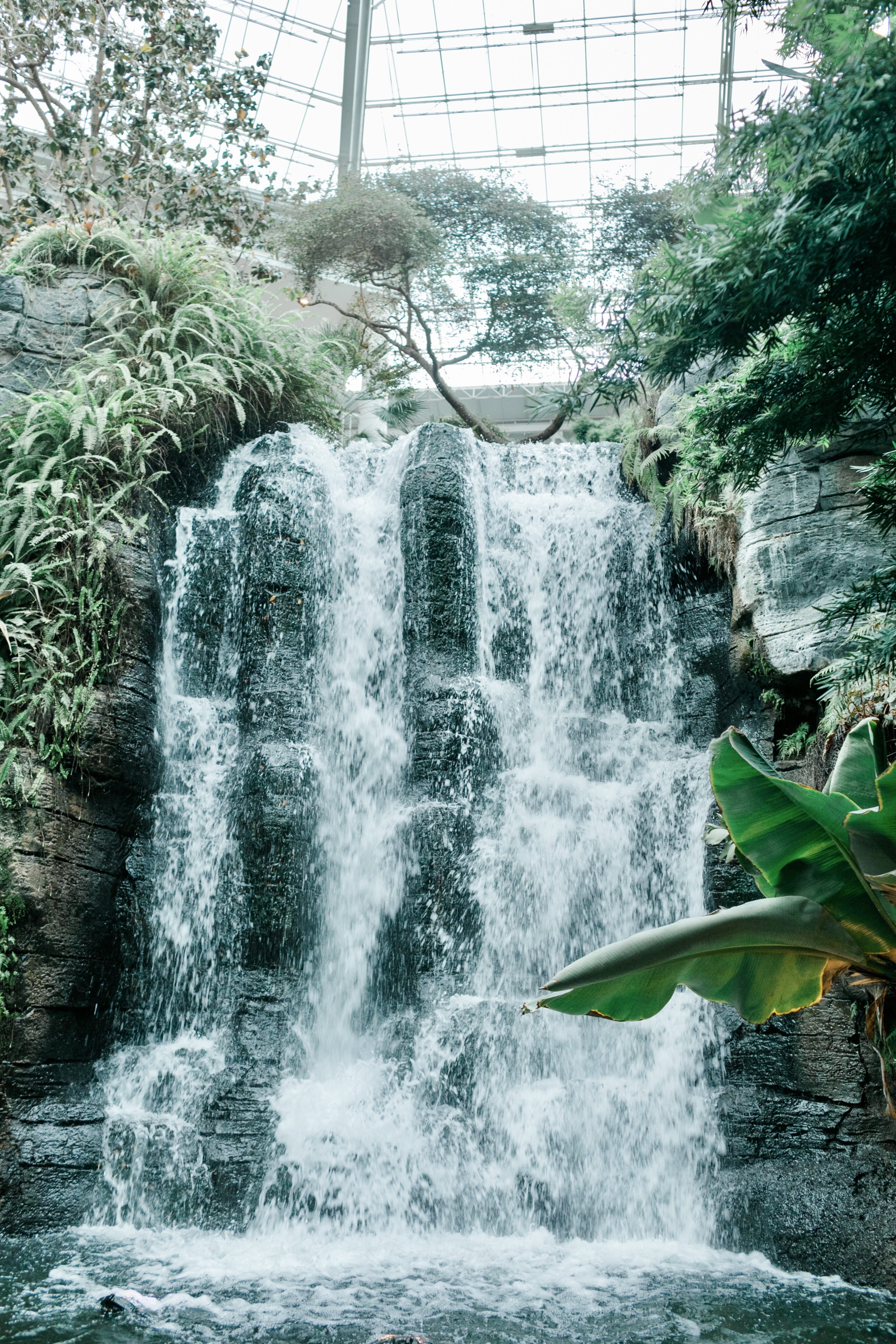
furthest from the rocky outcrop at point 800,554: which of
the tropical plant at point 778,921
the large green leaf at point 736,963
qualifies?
the large green leaf at point 736,963

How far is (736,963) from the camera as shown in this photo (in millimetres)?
3760

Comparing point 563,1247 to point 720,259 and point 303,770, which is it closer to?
point 303,770

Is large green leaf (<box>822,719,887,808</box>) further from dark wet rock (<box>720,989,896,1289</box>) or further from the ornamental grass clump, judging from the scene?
the ornamental grass clump

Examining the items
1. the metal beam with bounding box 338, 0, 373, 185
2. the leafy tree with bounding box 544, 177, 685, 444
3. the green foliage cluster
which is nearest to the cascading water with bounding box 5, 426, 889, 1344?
the leafy tree with bounding box 544, 177, 685, 444

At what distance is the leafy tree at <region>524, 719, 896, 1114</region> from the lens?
351 centimetres

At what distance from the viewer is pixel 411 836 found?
790cm

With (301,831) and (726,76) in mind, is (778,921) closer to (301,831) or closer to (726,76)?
(301,831)

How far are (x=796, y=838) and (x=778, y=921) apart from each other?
33 cm

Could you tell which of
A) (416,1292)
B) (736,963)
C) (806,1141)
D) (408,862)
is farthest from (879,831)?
(408,862)

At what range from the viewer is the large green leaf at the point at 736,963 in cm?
356

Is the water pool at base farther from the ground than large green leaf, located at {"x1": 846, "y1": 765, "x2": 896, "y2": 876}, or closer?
closer

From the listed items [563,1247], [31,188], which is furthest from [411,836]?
[31,188]

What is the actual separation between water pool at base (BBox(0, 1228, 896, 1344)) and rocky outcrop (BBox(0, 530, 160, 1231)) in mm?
416

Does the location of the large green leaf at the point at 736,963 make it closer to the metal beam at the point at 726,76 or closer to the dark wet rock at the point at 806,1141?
the dark wet rock at the point at 806,1141
